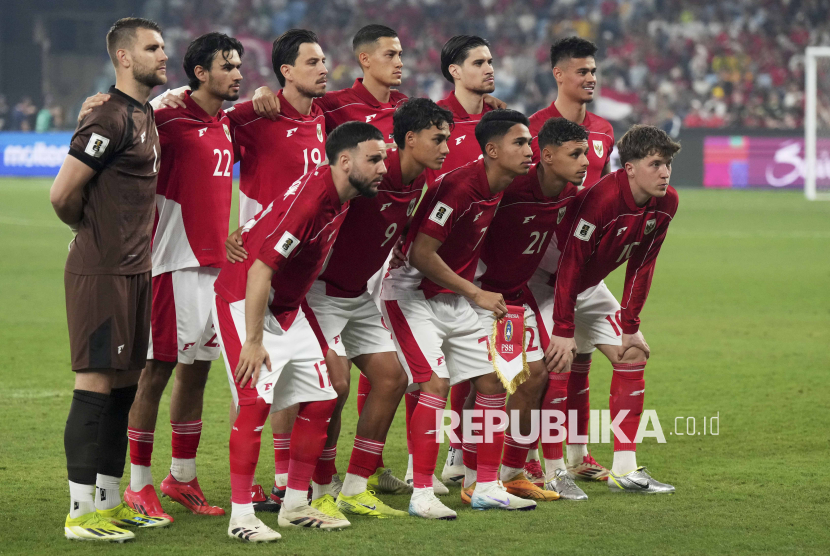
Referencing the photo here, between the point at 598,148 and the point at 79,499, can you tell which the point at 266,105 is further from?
the point at 79,499

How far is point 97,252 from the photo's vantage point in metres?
4.45

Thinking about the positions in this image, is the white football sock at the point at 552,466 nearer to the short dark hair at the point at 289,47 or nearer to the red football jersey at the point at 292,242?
the red football jersey at the point at 292,242

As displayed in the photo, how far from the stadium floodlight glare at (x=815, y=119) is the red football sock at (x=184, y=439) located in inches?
758

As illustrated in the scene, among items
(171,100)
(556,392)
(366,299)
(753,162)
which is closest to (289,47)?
(171,100)

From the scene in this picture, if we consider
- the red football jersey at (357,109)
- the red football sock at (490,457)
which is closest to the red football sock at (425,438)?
the red football sock at (490,457)

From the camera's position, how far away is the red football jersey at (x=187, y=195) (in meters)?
5.06

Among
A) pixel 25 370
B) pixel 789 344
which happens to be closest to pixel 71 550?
pixel 25 370

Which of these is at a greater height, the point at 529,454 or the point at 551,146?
the point at 551,146

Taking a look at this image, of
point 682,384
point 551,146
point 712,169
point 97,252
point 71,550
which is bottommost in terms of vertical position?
point 71,550

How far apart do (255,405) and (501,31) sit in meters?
30.6

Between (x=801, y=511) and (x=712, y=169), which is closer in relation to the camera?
(x=801, y=511)

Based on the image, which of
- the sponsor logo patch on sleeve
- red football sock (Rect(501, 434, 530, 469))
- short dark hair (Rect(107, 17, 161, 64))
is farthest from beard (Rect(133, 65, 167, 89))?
red football sock (Rect(501, 434, 530, 469))

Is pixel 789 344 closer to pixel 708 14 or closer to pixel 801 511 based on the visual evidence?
pixel 801 511

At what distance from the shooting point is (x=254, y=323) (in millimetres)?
4402
